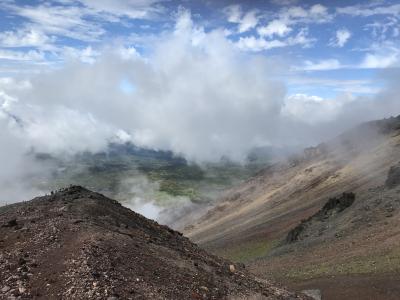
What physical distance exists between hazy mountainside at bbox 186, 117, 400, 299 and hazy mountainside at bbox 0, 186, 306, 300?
15.7 metres

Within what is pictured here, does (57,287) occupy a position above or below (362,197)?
above

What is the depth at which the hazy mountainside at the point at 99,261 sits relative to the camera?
2219cm

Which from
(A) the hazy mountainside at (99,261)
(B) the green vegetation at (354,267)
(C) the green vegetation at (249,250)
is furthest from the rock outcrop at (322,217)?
(A) the hazy mountainside at (99,261)

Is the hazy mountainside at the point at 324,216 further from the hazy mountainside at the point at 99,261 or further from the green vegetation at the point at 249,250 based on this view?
the hazy mountainside at the point at 99,261

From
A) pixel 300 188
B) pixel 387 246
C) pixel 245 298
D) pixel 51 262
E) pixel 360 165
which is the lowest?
pixel 300 188

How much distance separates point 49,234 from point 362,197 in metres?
61.7

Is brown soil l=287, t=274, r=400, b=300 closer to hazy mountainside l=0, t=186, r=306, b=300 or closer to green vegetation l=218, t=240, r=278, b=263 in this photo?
hazy mountainside l=0, t=186, r=306, b=300

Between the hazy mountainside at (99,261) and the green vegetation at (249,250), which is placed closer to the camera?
the hazy mountainside at (99,261)

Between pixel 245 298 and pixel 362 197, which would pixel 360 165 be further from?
pixel 245 298

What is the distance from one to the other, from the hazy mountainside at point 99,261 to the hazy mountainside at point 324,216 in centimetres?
1567

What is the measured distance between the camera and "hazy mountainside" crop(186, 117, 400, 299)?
163 ft

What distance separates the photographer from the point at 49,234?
26688 mm

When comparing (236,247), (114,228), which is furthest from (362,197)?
(114,228)

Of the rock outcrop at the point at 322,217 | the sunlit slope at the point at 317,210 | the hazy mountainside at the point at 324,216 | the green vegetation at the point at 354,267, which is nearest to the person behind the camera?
the green vegetation at the point at 354,267
